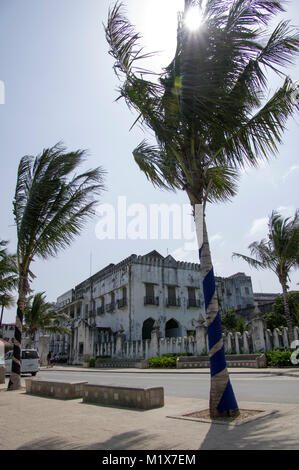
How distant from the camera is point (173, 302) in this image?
35.5 m

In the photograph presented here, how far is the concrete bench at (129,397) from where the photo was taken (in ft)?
23.6

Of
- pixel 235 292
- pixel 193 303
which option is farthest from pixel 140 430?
pixel 235 292

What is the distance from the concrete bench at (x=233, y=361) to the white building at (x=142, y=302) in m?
10.1

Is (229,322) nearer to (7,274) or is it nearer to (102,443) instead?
(7,274)

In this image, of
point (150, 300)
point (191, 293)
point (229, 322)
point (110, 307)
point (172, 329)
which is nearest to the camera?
point (229, 322)

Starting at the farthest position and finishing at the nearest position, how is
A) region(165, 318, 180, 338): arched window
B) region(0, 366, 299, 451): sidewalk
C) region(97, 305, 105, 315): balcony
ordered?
region(97, 305, 105, 315): balcony, region(165, 318, 180, 338): arched window, region(0, 366, 299, 451): sidewalk

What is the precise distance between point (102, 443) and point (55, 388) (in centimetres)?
623

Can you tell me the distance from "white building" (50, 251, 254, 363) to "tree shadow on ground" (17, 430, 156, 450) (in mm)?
27051

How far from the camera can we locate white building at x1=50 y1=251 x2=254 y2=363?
3369 cm

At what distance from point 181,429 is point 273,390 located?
5625 millimetres

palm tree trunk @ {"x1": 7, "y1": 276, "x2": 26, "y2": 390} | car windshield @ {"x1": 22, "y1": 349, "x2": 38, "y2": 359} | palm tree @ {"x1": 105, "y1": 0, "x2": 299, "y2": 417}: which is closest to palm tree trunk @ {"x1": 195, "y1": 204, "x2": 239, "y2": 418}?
palm tree @ {"x1": 105, "y1": 0, "x2": 299, "y2": 417}

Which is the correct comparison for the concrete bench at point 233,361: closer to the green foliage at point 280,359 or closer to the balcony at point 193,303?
the green foliage at point 280,359
